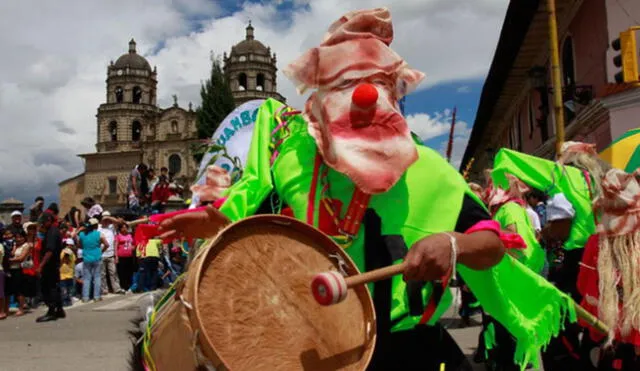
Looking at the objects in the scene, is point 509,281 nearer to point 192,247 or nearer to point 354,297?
point 354,297

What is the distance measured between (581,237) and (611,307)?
1347 mm

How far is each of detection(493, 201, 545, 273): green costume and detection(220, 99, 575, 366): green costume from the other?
290cm

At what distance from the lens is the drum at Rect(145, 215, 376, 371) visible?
145cm

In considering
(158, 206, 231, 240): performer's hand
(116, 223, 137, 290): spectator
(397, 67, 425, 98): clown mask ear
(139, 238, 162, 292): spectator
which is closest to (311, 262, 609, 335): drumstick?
(158, 206, 231, 240): performer's hand

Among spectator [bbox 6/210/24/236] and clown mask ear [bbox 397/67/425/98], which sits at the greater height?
clown mask ear [bbox 397/67/425/98]

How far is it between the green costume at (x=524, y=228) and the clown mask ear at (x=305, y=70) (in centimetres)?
344

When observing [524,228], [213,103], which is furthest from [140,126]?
[524,228]

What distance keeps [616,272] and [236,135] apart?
251 centimetres

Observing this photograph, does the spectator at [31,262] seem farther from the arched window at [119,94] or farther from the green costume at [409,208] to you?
the arched window at [119,94]

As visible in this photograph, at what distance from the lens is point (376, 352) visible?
1959 millimetres

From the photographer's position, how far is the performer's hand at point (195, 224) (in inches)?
78.5

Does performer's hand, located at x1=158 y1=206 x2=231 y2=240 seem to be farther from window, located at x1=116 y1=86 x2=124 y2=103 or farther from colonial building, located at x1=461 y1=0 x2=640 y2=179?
window, located at x1=116 y1=86 x2=124 y2=103

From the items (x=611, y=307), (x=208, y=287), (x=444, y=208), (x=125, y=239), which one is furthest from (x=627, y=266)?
(x=125, y=239)

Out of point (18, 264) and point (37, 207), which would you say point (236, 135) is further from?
point (37, 207)
